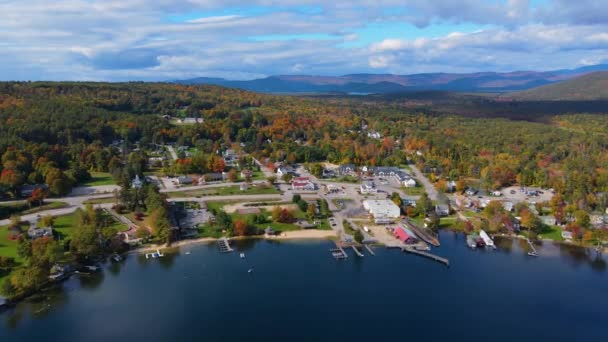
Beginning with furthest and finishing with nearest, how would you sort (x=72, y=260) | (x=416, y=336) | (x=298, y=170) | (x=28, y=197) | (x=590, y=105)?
(x=590, y=105)
(x=298, y=170)
(x=28, y=197)
(x=72, y=260)
(x=416, y=336)

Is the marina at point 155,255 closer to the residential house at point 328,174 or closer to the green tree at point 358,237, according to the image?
the green tree at point 358,237

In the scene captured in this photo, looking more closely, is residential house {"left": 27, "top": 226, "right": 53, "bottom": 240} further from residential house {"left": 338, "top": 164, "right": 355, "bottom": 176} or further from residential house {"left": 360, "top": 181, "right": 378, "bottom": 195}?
residential house {"left": 338, "top": 164, "right": 355, "bottom": 176}

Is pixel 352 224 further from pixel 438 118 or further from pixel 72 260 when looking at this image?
pixel 438 118

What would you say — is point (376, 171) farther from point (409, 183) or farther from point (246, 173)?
point (246, 173)

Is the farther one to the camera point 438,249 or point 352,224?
point 352,224

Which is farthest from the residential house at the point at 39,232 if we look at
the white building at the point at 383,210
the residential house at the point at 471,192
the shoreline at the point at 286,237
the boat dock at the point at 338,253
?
the residential house at the point at 471,192

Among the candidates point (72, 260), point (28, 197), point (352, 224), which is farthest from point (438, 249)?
point (28, 197)

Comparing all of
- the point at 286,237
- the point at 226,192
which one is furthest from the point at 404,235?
the point at 226,192
